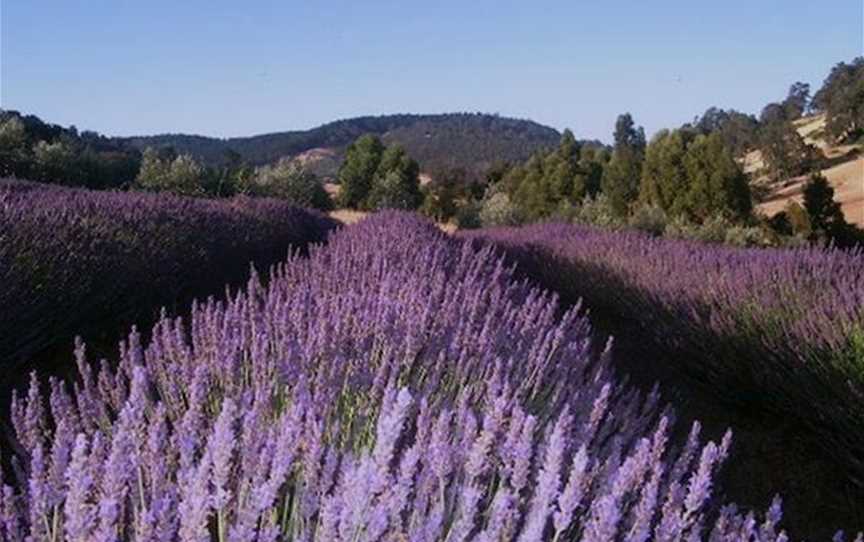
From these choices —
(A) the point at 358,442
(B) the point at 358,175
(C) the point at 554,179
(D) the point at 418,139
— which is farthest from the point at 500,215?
(D) the point at 418,139

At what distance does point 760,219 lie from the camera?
2127 cm

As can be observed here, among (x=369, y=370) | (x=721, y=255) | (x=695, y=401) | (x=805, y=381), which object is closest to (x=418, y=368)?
(x=369, y=370)

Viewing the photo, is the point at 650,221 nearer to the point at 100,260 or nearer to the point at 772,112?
the point at 100,260

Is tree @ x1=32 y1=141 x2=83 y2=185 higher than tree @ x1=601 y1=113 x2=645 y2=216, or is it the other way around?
tree @ x1=32 y1=141 x2=83 y2=185

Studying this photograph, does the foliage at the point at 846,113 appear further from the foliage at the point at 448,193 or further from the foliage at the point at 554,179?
the foliage at the point at 554,179

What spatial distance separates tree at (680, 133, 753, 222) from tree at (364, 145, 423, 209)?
11.6 metres

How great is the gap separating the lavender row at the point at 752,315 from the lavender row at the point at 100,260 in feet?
8.34

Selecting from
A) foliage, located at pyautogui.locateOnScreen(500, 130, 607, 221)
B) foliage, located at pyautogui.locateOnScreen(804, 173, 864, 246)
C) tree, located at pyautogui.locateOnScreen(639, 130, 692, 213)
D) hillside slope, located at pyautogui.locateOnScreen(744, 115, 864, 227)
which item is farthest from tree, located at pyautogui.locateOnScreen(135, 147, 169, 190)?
hillside slope, located at pyautogui.locateOnScreen(744, 115, 864, 227)

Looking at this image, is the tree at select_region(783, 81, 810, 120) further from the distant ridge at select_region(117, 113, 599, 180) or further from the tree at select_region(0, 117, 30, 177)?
the tree at select_region(0, 117, 30, 177)

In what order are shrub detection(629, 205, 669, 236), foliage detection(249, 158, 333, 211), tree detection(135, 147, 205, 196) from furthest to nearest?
foliage detection(249, 158, 333, 211) → tree detection(135, 147, 205, 196) → shrub detection(629, 205, 669, 236)

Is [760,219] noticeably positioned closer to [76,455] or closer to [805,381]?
[805,381]

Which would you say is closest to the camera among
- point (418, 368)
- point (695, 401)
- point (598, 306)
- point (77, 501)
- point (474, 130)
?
point (77, 501)

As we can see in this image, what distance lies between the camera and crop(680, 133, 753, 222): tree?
1972 centimetres

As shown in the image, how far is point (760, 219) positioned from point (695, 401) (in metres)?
16.9
